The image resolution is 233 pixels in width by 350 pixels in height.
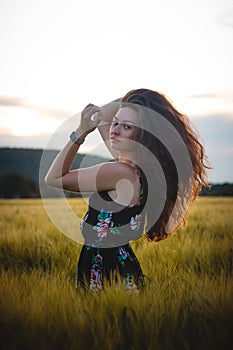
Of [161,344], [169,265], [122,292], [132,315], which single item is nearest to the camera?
[161,344]

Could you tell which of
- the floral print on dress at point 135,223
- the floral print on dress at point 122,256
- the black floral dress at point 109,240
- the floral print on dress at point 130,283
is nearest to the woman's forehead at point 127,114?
the black floral dress at point 109,240

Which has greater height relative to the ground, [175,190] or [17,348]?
[175,190]

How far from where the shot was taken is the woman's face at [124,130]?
2.30m

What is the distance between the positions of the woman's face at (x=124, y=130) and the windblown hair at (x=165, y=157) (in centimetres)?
3

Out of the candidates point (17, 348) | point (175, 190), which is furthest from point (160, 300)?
point (175, 190)

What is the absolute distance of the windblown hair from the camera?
2336 millimetres

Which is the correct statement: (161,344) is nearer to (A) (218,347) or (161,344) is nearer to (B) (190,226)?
(A) (218,347)

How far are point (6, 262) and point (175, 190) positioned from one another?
168 centimetres

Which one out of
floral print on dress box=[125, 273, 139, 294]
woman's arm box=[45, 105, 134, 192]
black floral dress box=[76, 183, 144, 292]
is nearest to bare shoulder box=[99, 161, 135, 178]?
woman's arm box=[45, 105, 134, 192]

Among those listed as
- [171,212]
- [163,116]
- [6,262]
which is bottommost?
[6,262]

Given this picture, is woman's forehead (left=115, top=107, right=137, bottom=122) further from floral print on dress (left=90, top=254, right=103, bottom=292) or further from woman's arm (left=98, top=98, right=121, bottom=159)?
floral print on dress (left=90, top=254, right=103, bottom=292)

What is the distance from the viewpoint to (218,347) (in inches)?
67.4

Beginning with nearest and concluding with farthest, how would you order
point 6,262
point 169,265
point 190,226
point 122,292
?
point 122,292 → point 169,265 → point 6,262 → point 190,226

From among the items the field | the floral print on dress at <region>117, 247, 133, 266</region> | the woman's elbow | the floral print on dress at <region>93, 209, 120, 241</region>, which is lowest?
the field
